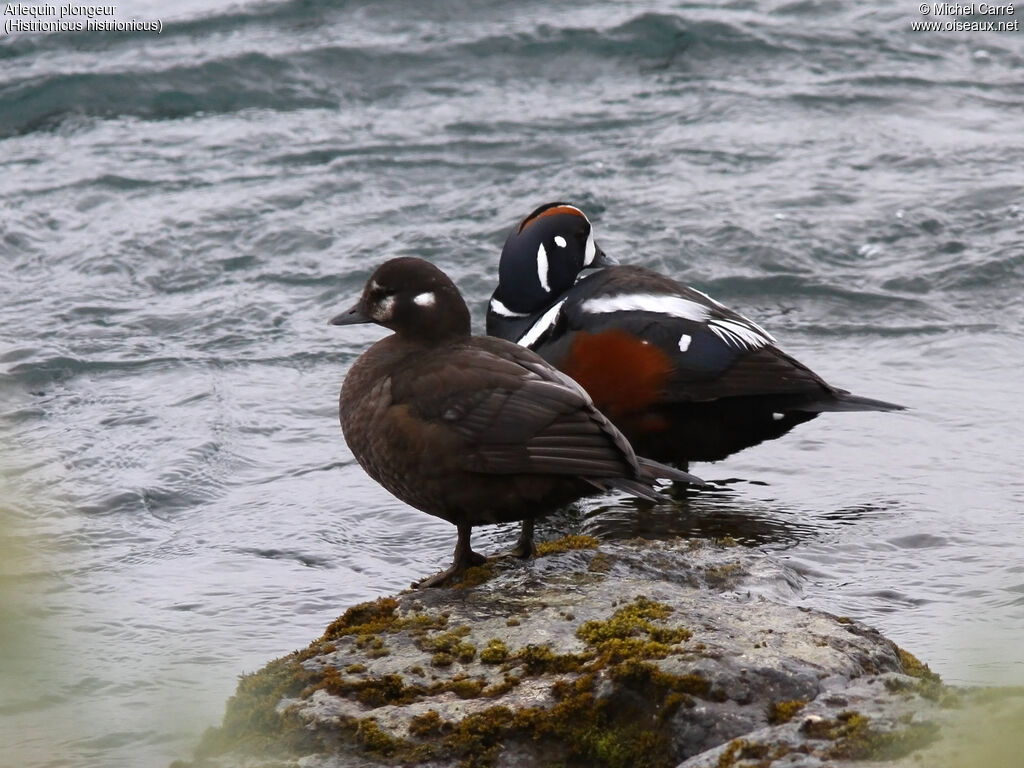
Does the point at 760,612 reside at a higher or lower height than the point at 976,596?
higher

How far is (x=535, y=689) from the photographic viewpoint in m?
3.64

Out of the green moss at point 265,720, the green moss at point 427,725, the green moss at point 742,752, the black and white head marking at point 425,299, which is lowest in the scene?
the green moss at point 265,720

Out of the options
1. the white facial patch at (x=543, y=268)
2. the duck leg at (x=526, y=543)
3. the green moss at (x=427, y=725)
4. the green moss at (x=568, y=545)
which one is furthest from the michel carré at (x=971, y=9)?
the green moss at (x=427, y=725)

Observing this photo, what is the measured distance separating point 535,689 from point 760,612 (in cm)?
80

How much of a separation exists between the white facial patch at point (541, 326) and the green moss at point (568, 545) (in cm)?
187

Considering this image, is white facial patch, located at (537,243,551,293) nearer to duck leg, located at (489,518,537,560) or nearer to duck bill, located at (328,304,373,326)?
duck bill, located at (328,304,373,326)

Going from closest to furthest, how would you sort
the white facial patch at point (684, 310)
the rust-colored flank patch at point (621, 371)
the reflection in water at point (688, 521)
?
the reflection in water at point (688, 521), the rust-colored flank patch at point (621, 371), the white facial patch at point (684, 310)

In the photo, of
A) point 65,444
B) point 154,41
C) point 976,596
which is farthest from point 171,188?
point 976,596

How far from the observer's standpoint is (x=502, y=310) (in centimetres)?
716

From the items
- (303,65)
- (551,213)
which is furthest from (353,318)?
(303,65)

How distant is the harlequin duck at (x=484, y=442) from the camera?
A: 4.57m

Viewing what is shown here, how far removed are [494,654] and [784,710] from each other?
2.62 ft

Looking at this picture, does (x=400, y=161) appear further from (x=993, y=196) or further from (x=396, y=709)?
(x=396, y=709)

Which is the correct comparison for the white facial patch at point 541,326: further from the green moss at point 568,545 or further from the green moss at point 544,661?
the green moss at point 544,661
